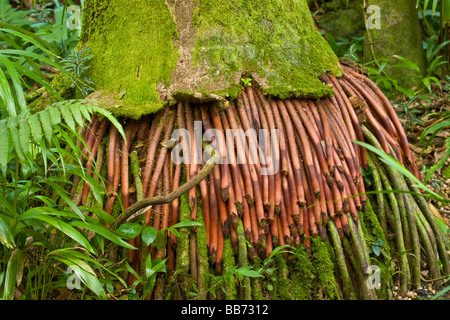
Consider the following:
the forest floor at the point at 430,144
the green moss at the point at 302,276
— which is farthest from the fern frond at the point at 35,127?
the forest floor at the point at 430,144

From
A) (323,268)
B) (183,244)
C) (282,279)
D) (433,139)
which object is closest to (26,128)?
(183,244)

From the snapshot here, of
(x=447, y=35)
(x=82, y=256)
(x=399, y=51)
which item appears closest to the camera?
(x=82, y=256)

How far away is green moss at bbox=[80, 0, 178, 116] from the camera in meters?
2.46

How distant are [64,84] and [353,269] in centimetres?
189

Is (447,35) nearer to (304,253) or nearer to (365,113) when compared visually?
(365,113)

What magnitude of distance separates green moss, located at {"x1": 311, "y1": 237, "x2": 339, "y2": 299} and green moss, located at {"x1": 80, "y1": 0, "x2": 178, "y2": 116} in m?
1.06

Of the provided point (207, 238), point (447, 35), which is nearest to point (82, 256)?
point (207, 238)

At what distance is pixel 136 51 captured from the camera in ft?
8.34

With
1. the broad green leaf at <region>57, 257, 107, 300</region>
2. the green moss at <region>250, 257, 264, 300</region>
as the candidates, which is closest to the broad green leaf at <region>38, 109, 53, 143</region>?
the broad green leaf at <region>57, 257, 107, 300</region>

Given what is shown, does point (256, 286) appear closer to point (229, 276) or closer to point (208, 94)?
point (229, 276)

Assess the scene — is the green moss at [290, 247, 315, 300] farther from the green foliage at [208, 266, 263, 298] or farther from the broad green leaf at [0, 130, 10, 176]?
the broad green leaf at [0, 130, 10, 176]

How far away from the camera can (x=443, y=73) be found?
4.12m

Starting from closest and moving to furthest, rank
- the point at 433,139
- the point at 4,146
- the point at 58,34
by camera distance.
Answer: the point at 4,146, the point at 58,34, the point at 433,139

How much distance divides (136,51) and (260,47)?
0.67 metres
